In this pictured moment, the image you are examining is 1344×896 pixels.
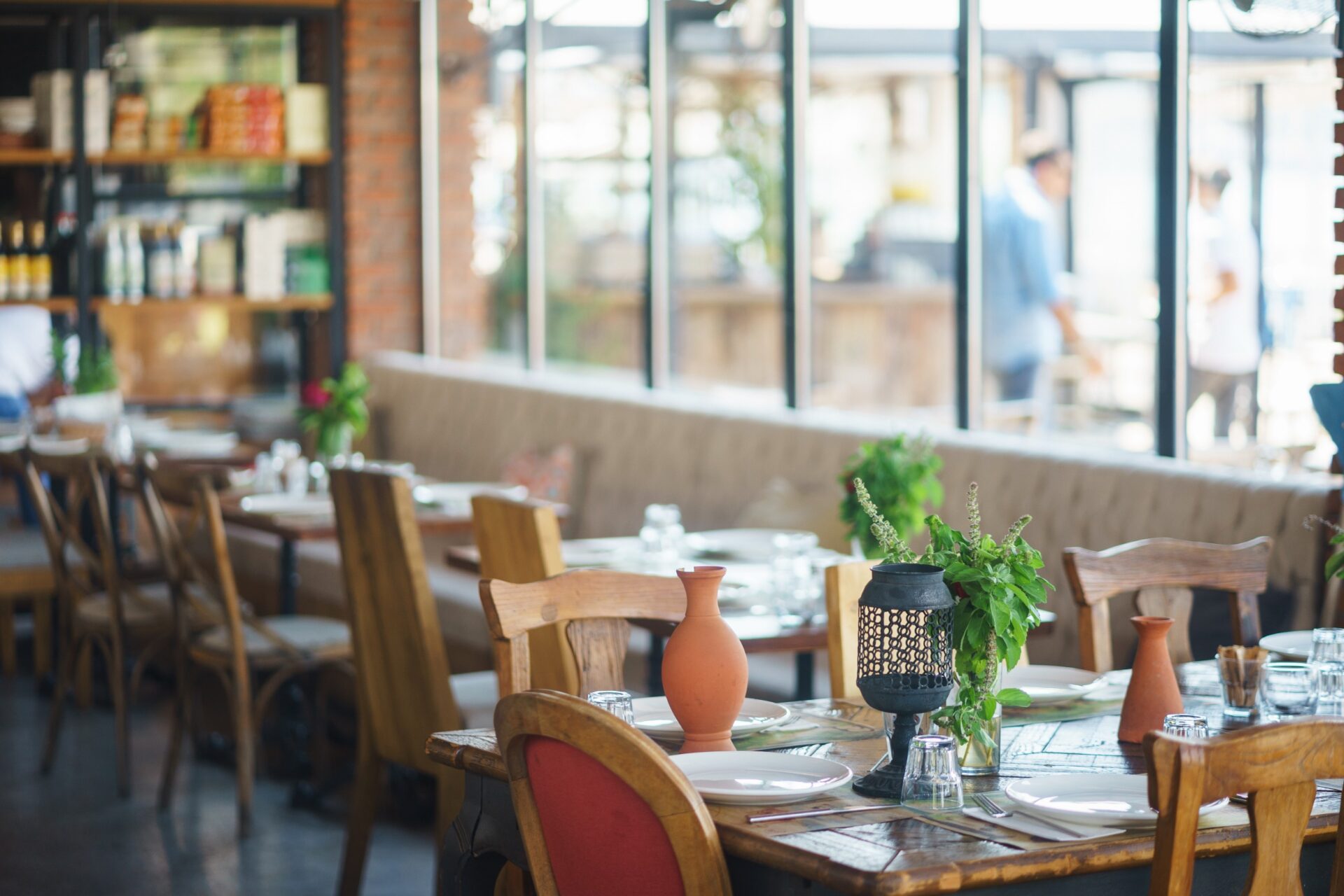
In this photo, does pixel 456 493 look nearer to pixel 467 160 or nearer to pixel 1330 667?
pixel 467 160

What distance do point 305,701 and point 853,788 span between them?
3783 millimetres

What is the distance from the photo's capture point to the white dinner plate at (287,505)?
16.4 feet

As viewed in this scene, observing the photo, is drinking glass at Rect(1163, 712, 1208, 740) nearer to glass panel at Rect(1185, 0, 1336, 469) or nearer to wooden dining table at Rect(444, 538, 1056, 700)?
wooden dining table at Rect(444, 538, 1056, 700)

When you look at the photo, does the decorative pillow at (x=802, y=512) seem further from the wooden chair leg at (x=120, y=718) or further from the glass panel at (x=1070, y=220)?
the wooden chair leg at (x=120, y=718)

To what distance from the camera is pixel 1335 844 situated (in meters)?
1.81

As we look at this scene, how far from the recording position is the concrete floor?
4.14 metres

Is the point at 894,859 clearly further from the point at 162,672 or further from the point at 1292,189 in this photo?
the point at 1292,189

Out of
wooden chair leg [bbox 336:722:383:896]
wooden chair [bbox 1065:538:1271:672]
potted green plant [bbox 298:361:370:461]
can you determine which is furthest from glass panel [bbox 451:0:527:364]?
wooden chair [bbox 1065:538:1271:672]

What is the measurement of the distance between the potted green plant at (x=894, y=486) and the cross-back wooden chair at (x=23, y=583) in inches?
127

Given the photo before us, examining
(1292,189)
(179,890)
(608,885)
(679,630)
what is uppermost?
(1292,189)

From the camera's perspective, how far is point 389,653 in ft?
12.8

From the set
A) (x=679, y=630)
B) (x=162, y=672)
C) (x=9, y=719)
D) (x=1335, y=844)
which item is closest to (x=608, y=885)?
(x=679, y=630)

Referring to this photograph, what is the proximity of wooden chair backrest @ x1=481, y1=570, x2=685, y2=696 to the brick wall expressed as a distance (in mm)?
5414

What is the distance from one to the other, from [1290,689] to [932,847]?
87cm
